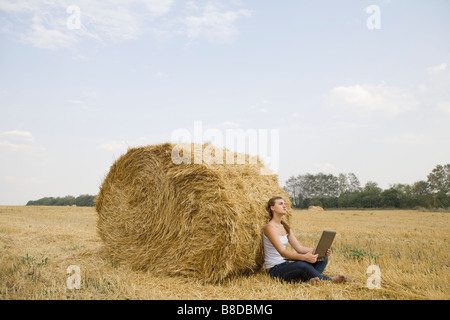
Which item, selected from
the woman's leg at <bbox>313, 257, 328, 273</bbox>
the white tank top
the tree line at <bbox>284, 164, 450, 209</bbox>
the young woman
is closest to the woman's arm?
the young woman

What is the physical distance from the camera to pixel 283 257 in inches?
202

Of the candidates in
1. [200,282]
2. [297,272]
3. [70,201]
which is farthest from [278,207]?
[70,201]

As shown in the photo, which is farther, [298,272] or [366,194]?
[366,194]

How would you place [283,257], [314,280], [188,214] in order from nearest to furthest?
[314,280] → [283,257] → [188,214]

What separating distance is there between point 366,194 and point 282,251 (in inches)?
1854

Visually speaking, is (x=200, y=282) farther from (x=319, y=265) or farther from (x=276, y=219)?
(x=319, y=265)

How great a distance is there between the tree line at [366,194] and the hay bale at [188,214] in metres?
28.1

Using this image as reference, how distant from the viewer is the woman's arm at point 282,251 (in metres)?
4.87

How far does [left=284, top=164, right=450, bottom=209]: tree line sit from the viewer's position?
40.3 m

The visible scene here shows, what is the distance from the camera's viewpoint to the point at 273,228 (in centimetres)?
529

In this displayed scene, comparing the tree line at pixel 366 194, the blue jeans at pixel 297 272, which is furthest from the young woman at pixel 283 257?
the tree line at pixel 366 194

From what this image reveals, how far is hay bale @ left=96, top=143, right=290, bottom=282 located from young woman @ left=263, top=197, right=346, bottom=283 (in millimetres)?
194
